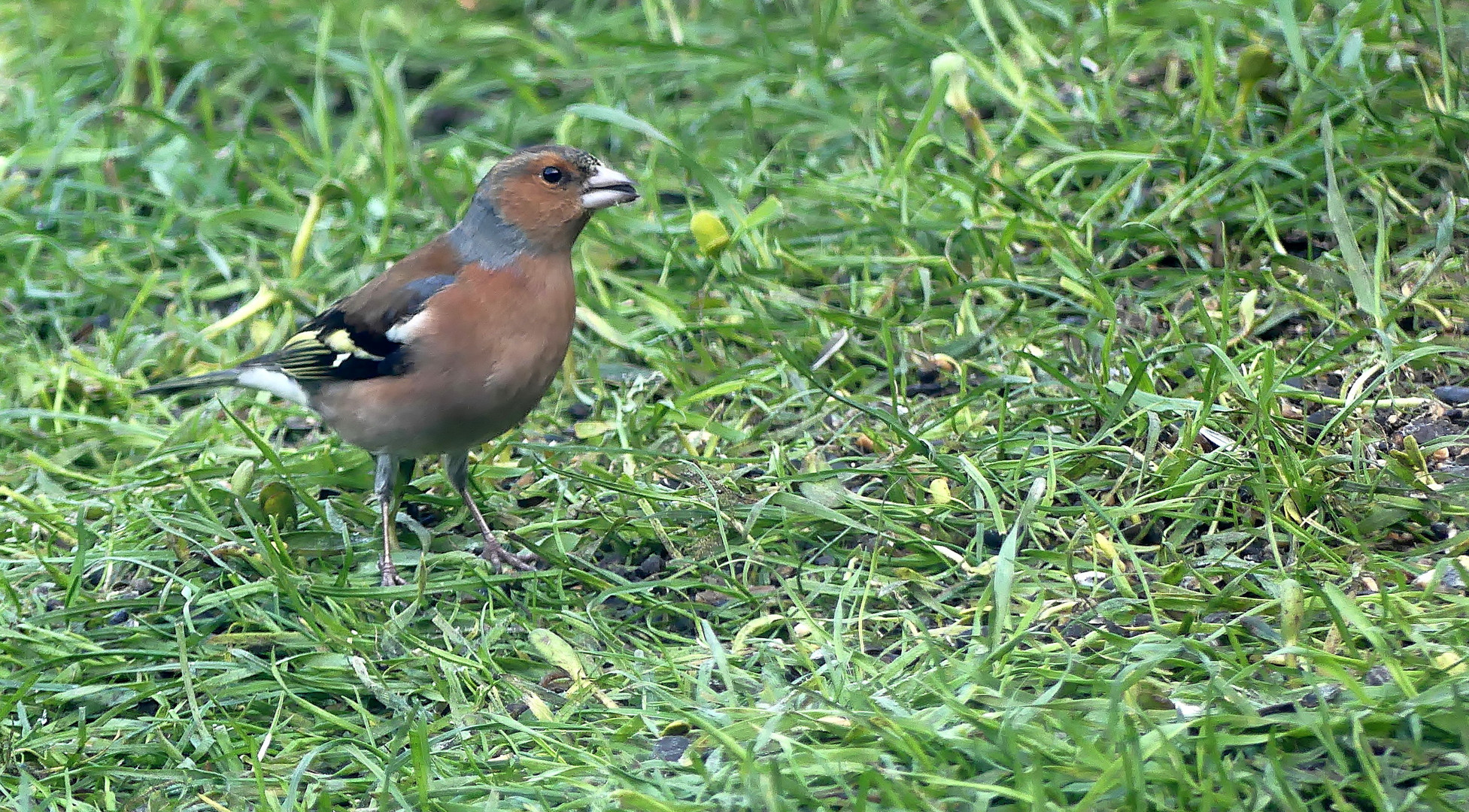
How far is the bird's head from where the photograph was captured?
4.14m

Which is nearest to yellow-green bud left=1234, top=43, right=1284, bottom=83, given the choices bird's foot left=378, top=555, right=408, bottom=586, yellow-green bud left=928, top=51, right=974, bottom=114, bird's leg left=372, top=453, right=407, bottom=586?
yellow-green bud left=928, top=51, right=974, bottom=114

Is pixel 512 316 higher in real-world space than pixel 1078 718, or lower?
higher

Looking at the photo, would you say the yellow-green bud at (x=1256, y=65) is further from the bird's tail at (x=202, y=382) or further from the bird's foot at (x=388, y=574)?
the bird's tail at (x=202, y=382)

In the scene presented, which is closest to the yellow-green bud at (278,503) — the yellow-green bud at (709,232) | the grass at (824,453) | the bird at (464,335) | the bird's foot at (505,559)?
the grass at (824,453)

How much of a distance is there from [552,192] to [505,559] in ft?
3.38

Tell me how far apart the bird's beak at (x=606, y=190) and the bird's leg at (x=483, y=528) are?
0.79 meters

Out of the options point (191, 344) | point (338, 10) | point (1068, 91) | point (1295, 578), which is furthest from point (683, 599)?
point (338, 10)

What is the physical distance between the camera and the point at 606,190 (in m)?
4.19

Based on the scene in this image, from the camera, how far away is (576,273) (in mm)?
5309

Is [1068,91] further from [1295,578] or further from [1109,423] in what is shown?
[1295,578]

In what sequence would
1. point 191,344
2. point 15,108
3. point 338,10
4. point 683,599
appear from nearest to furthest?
point 683,599
point 191,344
point 15,108
point 338,10

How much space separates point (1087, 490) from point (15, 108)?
5.19 meters

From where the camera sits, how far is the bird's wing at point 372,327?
13.4 feet

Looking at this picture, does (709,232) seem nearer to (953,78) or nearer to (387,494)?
(953,78)
